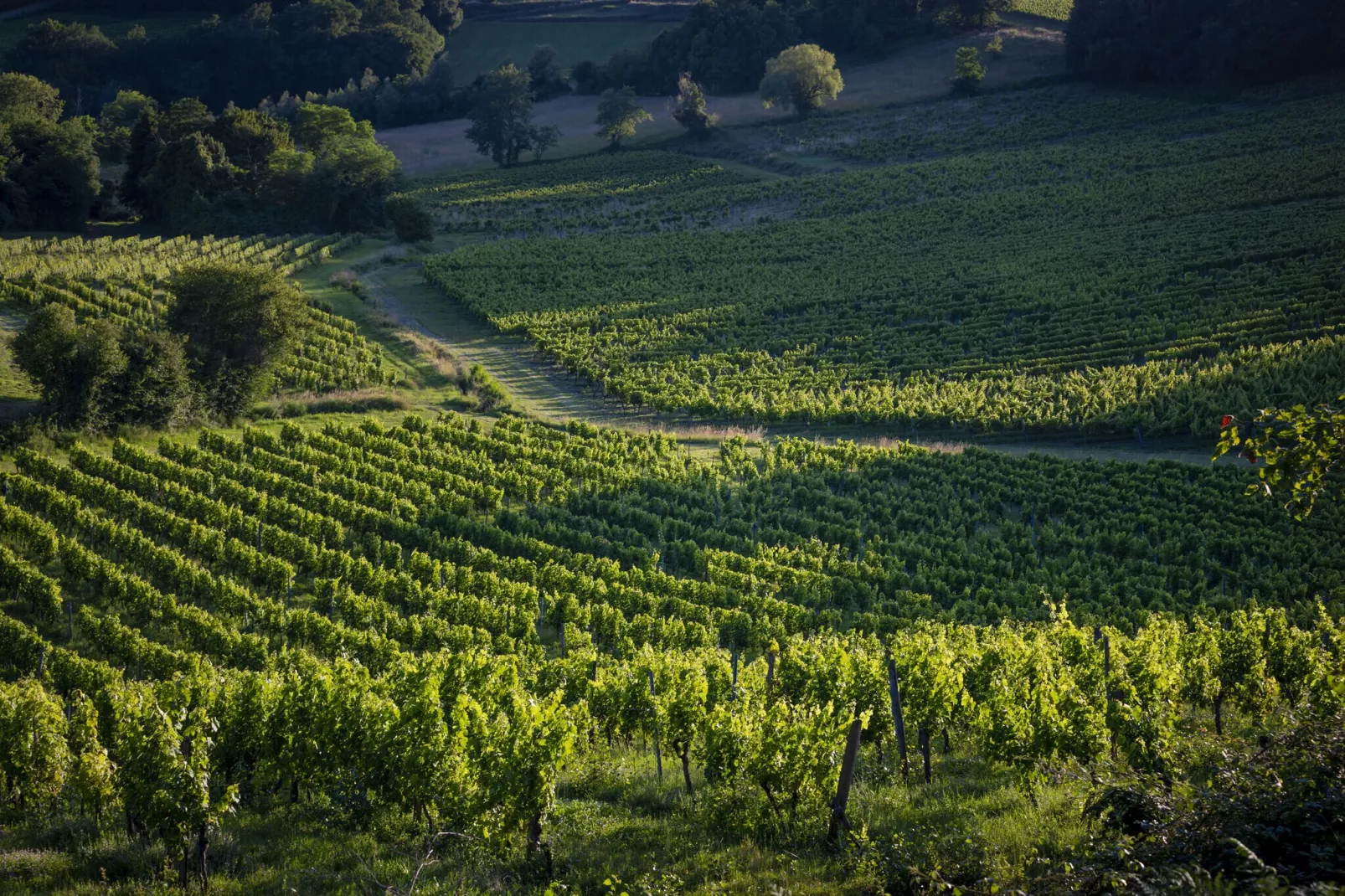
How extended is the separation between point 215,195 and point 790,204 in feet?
136

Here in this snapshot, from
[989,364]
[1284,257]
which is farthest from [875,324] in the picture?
[1284,257]

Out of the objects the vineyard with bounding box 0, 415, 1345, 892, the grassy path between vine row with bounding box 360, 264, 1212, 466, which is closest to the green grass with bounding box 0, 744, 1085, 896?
the vineyard with bounding box 0, 415, 1345, 892

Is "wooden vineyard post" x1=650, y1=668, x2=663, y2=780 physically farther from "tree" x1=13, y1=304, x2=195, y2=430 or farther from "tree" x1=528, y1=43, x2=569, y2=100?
"tree" x1=528, y1=43, x2=569, y2=100

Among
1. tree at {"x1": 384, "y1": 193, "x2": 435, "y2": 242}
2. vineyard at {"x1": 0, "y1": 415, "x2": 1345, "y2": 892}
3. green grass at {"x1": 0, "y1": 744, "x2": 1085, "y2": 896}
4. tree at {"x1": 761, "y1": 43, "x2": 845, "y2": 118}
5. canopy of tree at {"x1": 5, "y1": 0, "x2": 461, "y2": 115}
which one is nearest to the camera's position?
green grass at {"x1": 0, "y1": 744, "x2": 1085, "y2": 896}

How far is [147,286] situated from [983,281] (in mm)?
44274

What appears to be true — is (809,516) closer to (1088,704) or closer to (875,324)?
(1088,704)

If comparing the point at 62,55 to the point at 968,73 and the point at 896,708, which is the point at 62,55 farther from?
the point at 896,708

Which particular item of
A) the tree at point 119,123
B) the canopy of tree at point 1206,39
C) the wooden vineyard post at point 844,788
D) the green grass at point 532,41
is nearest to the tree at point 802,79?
the canopy of tree at point 1206,39

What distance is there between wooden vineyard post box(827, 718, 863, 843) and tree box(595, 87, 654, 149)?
93996 millimetres

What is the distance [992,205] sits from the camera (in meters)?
74.9

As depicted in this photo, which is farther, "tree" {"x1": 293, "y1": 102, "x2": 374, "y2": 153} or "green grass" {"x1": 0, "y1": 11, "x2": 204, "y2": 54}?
"green grass" {"x1": 0, "y1": 11, "x2": 204, "y2": 54}

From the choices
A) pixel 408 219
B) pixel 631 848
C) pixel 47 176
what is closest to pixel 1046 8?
pixel 408 219

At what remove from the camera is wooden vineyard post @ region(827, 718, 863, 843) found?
13.2m

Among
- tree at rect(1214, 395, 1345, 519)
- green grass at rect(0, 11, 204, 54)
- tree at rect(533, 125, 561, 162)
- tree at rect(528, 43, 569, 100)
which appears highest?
green grass at rect(0, 11, 204, 54)
